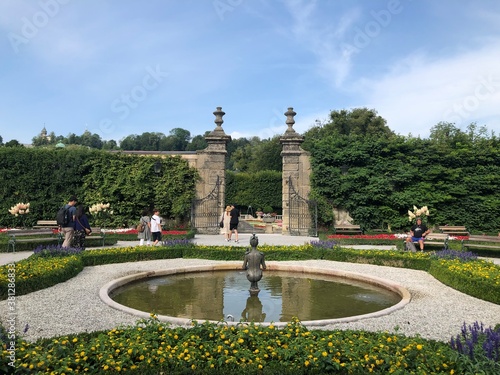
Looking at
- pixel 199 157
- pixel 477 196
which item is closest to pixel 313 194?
pixel 199 157

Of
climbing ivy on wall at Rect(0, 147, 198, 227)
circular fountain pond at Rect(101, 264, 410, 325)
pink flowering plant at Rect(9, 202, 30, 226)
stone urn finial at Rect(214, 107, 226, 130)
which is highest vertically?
stone urn finial at Rect(214, 107, 226, 130)

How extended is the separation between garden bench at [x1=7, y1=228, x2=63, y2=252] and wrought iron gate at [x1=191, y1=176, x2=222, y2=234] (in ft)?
22.2

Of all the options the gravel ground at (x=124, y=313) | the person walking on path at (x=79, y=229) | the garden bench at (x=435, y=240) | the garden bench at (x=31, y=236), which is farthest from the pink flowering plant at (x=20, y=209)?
the garden bench at (x=435, y=240)

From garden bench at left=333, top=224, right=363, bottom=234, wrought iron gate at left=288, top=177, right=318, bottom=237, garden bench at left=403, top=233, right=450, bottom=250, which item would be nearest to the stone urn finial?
wrought iron gate at left=288, top=177, right=318, bottom=237

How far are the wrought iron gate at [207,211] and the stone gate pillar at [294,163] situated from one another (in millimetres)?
3484

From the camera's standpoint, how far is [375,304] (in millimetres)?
7898

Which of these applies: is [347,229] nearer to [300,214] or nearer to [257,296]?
[300,214]

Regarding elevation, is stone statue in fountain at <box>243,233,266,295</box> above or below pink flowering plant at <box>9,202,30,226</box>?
below

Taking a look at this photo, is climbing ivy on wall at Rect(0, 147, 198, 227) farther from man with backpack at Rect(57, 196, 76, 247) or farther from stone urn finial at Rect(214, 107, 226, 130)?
man with backpack at Rect(57, 196, 76, 247)

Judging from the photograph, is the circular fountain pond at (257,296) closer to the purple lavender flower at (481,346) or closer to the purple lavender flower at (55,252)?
the purple lavender flower at (481,346)

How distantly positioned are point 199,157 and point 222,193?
7.65ft

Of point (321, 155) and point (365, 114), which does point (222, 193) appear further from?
point (365, 114)

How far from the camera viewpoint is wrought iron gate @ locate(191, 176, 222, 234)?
20.2 metres

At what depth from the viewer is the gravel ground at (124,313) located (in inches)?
231
